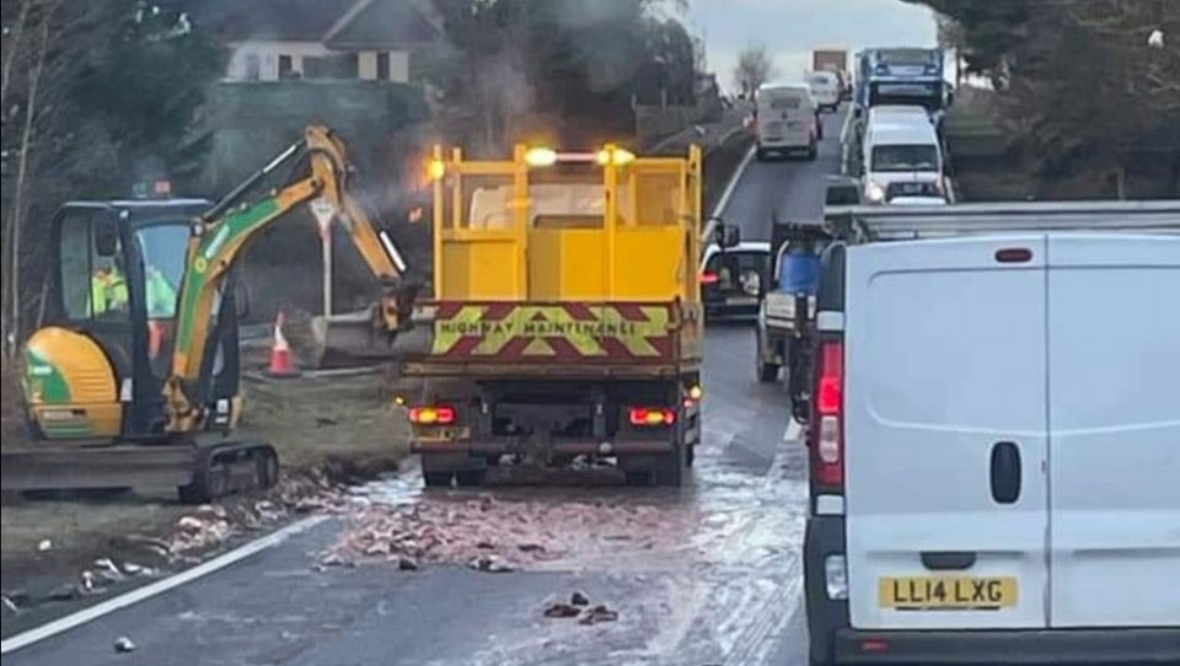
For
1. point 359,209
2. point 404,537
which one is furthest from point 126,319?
point 359,209

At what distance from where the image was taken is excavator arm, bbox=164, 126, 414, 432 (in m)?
15.6

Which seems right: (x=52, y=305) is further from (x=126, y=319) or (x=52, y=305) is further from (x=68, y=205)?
(x=126, y=319)

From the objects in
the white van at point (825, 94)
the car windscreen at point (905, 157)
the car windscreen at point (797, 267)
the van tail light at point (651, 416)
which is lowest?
the van tail light at point (651, 416)

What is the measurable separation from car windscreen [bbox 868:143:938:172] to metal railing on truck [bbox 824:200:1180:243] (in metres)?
34.1

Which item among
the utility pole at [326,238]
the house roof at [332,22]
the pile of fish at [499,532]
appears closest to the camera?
the house roof at [332,22]

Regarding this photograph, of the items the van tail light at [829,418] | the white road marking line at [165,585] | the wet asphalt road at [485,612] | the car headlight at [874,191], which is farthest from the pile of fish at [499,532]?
the car headlight at [874,191]

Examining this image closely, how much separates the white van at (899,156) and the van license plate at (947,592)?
3352 cm

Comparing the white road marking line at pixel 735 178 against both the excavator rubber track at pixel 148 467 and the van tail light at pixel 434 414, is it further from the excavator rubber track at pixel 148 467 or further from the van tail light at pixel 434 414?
the excavator rubber track at pixel 148 467

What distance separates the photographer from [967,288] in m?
8.70

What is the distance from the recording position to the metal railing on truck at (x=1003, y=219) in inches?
393

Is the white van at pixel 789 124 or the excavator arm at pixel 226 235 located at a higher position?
the white van at pixel 789 124

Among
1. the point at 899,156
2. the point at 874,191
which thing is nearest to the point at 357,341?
the point at 874,191

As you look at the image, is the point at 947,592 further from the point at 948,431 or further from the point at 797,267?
the point at 797,267

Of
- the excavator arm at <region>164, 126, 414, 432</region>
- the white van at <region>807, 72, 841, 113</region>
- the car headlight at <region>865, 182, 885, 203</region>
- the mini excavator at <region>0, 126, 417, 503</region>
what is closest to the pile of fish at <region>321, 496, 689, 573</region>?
the mini excavator at <region>0, 126, 417, 503</region>
